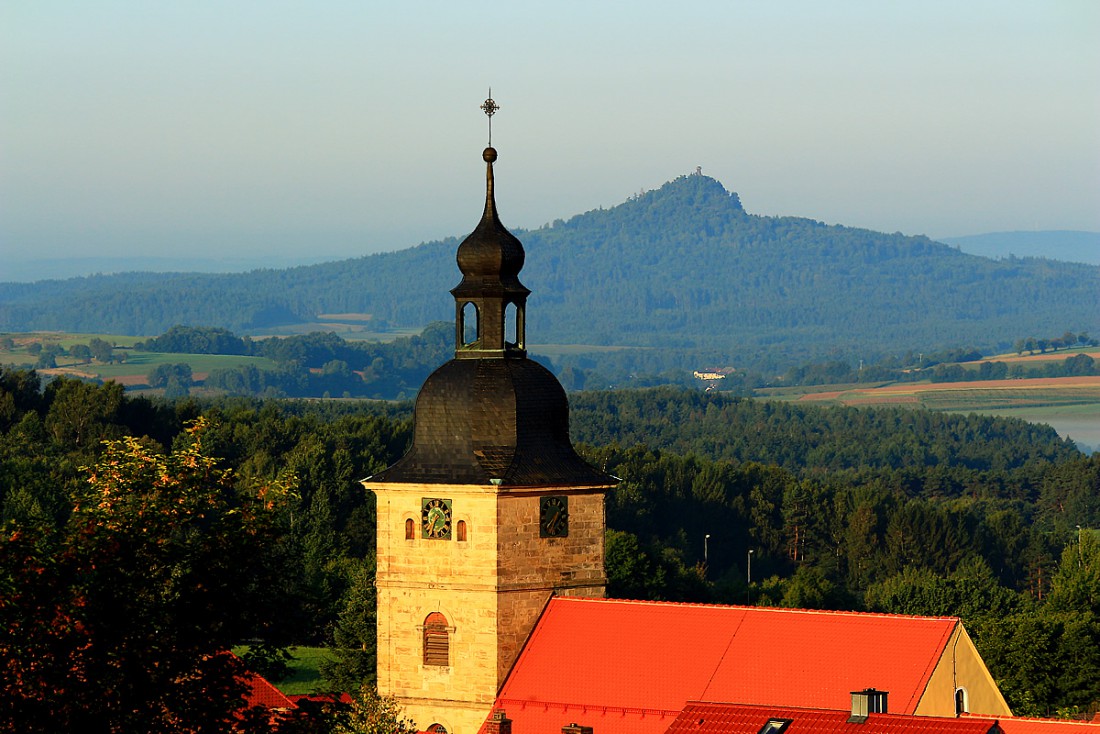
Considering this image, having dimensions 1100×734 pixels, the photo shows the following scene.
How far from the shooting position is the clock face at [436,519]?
162 feet

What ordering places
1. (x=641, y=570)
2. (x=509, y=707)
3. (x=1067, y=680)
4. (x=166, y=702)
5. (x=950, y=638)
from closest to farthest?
(x=166, y=702)
(x=950, y=638)
(x=509, y=707)
(x=1067, y=680)
(x=641, y=570)

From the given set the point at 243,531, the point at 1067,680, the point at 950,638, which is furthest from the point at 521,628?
the point at 1067,680

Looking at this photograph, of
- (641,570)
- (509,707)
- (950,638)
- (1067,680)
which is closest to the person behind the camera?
(950,638)

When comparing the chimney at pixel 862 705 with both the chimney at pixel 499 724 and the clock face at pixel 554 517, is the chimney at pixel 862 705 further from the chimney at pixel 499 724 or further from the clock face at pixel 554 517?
the clock face at pixel 554 517

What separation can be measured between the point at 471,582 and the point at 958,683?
34.3ft

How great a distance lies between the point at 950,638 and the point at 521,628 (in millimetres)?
9404

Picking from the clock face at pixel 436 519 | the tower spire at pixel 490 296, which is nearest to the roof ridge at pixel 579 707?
the clock face at pixel 436 519

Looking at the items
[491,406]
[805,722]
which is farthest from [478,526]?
[805,722]

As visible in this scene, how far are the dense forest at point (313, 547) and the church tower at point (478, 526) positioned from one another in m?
2.26

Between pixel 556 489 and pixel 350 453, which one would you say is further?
pixel 350 453

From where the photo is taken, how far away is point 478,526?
4888 cm

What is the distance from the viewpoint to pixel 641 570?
98.2 metres

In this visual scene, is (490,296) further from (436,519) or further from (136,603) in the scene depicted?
(136,603)

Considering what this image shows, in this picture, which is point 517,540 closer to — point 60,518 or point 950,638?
point 950,638
